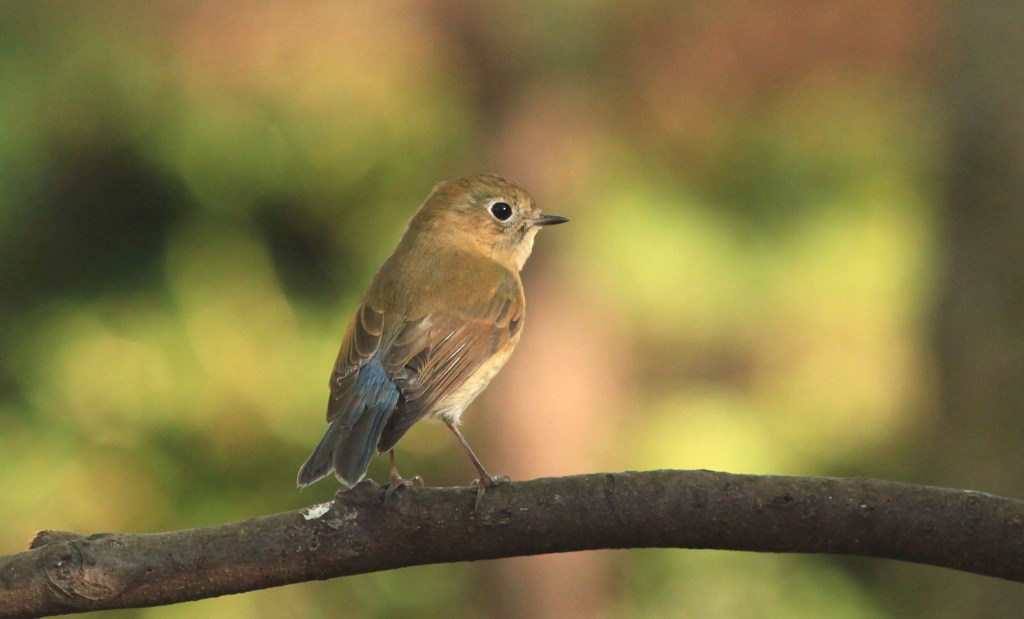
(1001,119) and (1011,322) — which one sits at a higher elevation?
(1001,119)

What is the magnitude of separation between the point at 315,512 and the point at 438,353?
2.46 ft

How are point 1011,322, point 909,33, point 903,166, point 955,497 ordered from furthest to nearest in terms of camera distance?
point 909,33 → point 903,166 → point 1011,322 → point 955,497

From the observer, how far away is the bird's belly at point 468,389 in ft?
10.1

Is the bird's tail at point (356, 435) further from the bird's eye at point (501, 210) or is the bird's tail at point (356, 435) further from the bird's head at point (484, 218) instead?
the bird's eye at point (501, 210)

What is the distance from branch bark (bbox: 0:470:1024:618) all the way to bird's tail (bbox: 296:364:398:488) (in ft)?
0.38

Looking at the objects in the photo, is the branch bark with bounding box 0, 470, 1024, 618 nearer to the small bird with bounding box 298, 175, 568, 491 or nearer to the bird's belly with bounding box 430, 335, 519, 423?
the small bird with bounding box 298, 175, 568, 491

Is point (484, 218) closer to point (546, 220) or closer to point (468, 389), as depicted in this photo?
point (546, 220)

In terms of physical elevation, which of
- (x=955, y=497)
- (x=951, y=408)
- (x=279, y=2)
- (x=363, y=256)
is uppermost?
(x=279, y=2)

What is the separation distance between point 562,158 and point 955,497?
4.86m

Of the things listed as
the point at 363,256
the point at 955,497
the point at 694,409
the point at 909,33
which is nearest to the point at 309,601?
the point at 363,256

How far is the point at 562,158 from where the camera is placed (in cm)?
700

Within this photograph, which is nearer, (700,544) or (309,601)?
(700,544)

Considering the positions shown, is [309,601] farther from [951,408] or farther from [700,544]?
[700,544]

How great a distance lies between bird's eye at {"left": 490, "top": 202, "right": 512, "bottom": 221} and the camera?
3824mm
